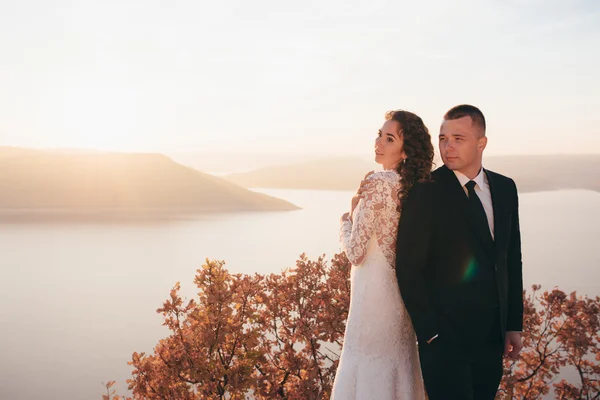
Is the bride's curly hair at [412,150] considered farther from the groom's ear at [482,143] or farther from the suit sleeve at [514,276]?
the suit sleeve at [514,276]

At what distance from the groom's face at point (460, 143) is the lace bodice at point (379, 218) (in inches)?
14.5

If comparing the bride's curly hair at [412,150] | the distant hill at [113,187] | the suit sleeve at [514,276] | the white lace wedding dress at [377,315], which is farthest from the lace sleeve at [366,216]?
the distant hill at [113,187]

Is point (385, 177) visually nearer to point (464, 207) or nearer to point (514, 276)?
point (464, 207)

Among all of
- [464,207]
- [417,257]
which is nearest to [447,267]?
[417,257]

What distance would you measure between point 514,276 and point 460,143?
40.9 inches

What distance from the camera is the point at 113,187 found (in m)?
107

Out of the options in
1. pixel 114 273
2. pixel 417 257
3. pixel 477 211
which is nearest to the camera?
pixel 417 257

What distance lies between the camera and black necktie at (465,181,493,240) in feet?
9.91

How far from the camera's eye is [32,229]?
75.9 metres

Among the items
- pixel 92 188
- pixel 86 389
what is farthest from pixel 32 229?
pixel 86 389

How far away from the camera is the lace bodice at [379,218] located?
10.1ft

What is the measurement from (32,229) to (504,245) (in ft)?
279

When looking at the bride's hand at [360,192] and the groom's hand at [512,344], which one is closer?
the bride's hand at [360,192]

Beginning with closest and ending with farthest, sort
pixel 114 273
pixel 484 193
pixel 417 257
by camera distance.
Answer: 1. pixel 417 257
2. pixel 484 193
3. pixel 114 273
